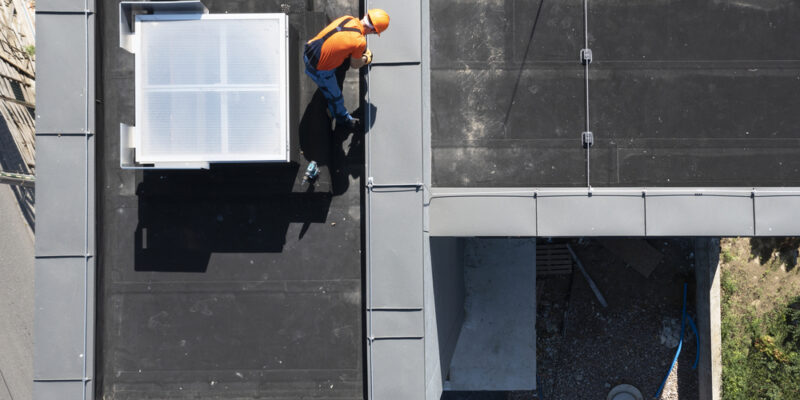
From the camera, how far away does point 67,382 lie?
499 cm

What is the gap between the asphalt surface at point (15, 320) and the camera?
11.5 m

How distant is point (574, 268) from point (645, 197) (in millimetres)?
5914

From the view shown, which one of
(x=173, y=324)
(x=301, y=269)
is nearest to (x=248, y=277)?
(x=301, y=269)

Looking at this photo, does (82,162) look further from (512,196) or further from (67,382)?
(512,196)

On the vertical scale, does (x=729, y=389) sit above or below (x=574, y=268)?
below

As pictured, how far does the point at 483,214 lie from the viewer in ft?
18.5

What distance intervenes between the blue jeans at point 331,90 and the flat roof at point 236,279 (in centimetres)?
31

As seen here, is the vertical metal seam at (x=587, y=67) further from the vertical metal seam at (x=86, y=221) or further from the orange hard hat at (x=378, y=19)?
the vertical metal seam at (x=86, y=221)

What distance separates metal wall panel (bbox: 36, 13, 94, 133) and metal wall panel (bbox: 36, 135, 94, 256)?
0.60ft

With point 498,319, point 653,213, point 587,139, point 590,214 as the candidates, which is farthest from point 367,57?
point 498,319

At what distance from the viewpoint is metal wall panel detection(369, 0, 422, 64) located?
4984mm

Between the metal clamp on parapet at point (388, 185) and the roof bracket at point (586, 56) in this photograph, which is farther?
the roof bracket at point (586, 56)

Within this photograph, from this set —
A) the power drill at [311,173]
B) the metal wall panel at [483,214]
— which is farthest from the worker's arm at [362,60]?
the metal wall panel at [483,214]

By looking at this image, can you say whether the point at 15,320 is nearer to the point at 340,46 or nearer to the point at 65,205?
the point at 65,205
